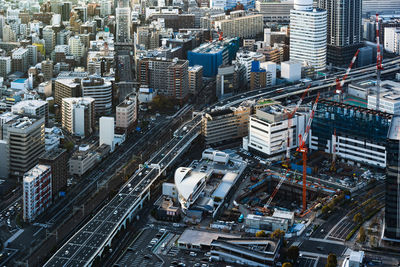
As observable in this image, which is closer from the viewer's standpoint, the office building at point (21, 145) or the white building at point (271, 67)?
the office building at point (21, 145)

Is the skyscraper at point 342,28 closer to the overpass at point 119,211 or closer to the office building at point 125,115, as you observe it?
A: the overpass at point 119,211

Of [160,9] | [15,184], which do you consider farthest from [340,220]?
[160,9]

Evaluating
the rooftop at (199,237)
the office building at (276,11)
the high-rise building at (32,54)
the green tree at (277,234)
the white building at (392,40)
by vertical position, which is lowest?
the rooftop at (199,237)

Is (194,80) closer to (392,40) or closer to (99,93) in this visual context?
(99,93)

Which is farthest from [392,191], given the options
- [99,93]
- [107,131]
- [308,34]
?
[308,34]

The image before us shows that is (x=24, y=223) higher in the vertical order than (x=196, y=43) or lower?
lower

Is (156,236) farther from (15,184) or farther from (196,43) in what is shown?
(196,43)

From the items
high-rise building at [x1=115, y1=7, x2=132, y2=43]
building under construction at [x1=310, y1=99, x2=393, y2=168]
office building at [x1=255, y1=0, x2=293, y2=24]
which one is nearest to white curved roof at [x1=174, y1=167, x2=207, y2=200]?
building under construction at [x1=310, y1=99, x2=393, y2=168]

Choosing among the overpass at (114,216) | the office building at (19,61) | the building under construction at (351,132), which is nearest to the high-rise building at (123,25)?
the office building at (19,61)

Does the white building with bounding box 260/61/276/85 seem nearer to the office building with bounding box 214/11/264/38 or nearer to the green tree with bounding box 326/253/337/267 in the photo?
the office building with bounding box 214/11/264/38
